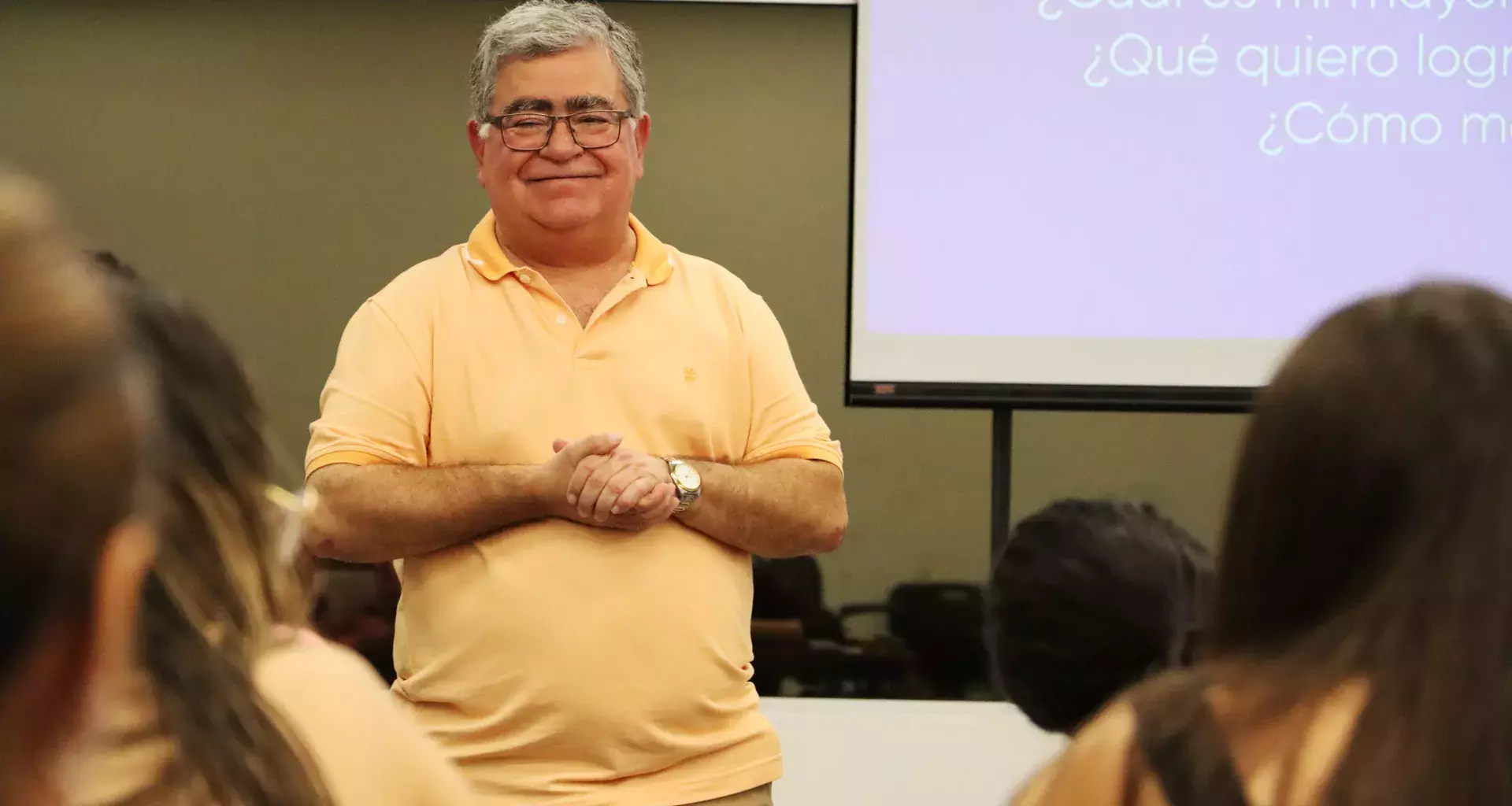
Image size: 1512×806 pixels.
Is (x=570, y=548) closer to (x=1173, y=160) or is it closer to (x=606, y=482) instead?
(x=606, y=482)

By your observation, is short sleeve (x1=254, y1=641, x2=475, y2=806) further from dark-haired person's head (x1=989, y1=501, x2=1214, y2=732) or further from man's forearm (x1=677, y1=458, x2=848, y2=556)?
man's forearm (x1=677, y1=458, x2=848, y2=556)

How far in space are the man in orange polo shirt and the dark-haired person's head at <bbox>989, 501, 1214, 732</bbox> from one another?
614 mm

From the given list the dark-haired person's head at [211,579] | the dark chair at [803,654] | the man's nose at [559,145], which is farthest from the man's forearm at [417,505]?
the dark chair at [803,654]

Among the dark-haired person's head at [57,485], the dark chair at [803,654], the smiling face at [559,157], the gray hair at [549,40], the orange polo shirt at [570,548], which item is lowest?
the dark chair at [803,654]

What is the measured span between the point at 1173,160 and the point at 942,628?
1.47 m

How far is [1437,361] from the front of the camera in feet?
2.54

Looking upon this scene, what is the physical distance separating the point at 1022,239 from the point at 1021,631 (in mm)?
1554

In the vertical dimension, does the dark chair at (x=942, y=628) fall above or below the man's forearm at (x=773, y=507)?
below

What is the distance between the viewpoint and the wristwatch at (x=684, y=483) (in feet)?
6.12

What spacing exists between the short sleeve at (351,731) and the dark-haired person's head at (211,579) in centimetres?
2

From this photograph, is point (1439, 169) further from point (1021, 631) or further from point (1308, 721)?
point (1308, 721)

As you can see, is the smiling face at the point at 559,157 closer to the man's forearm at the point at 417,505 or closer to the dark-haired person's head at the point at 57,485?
the man's forearm at the point at 417,505

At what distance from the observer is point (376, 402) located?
1907 mm

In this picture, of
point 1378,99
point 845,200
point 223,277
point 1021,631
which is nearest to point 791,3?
point 845,200
